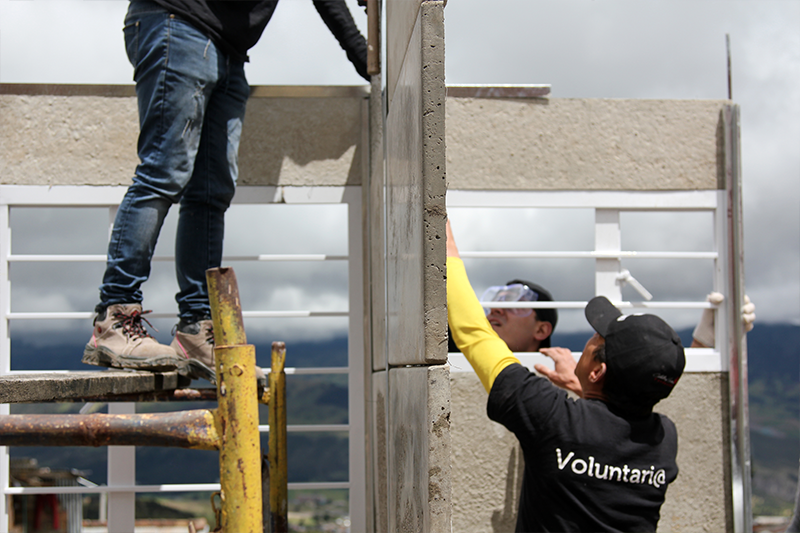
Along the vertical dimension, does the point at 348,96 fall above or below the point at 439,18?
above

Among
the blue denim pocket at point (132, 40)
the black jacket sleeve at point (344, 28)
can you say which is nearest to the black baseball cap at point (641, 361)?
the black jacket sleeve at point (344, 28)

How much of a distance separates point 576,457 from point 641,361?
0.36 m

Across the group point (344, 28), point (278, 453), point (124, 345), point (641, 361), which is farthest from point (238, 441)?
point (344, 28)

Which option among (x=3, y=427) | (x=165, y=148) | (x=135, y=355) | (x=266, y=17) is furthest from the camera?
(x=266, y=17)

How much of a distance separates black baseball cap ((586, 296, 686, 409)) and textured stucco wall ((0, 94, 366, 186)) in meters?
1.50

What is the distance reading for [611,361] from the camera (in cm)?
188

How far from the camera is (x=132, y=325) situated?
6.07ft

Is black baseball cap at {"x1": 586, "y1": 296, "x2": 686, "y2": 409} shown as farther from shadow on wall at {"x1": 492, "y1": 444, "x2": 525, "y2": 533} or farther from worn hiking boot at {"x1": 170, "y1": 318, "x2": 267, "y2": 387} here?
worn hiking boot at {"x1": 170, "y1": 318, "x2": 267, "y2": 387}

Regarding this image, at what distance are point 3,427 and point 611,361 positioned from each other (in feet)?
5.72

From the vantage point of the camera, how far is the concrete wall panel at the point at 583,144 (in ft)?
9.63

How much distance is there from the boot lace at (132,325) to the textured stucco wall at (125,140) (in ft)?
3.66

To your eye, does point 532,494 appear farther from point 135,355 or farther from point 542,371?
point 135,355

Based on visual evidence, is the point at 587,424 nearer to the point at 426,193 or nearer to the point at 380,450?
the point at 380,450

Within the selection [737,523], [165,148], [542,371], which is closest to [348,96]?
[165,148]
